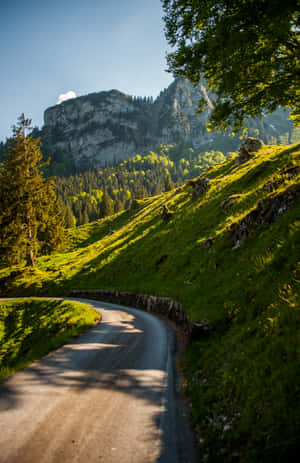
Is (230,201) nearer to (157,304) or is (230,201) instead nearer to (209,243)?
(209,243)

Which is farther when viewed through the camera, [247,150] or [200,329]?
[247,150]

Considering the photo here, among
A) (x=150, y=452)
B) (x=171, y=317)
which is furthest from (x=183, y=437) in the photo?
(x=171, y=317)

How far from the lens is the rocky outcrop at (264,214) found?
1137 centimetres

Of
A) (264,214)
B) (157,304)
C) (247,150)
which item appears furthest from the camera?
(247,150)

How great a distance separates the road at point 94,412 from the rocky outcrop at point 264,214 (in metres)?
8.98

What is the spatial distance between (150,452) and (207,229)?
1929 cm

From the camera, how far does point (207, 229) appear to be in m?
21.7

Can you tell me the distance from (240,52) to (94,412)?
11.9 meters

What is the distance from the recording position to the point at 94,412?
14.5ft

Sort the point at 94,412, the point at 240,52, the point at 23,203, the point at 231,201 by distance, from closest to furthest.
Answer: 1. the point at 94,412
2. the point at 240,52
3. the point at 231,201
4. the point at 23,203

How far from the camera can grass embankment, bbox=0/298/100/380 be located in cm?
1173

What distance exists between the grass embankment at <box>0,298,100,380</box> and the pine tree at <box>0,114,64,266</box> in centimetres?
1198

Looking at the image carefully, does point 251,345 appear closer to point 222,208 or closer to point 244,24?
point 244,24

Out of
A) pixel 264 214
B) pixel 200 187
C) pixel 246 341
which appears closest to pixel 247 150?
pixel 200 187
